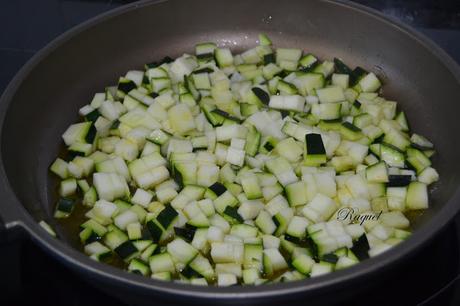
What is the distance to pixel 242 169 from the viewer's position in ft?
5.56

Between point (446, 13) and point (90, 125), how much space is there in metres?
1.48

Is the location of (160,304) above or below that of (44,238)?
A: below

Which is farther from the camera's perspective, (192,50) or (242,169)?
(192,50)

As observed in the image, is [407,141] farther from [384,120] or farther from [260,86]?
[260,86]

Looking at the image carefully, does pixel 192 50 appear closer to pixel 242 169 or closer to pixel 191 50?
pixel 191 50

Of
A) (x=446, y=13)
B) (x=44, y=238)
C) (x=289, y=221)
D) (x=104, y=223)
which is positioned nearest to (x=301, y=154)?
(x=289, y=221)

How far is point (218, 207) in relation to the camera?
159 cm

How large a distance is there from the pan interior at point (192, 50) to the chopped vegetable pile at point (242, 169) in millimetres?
54

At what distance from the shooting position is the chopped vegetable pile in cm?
147

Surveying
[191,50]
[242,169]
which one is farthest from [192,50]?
[242,169]

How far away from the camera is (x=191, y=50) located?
2.12m

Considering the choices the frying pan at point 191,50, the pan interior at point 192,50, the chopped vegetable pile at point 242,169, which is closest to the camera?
the frying pan at point 191,50

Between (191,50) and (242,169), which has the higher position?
(191,50)

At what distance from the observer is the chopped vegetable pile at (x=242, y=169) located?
1468 mm
